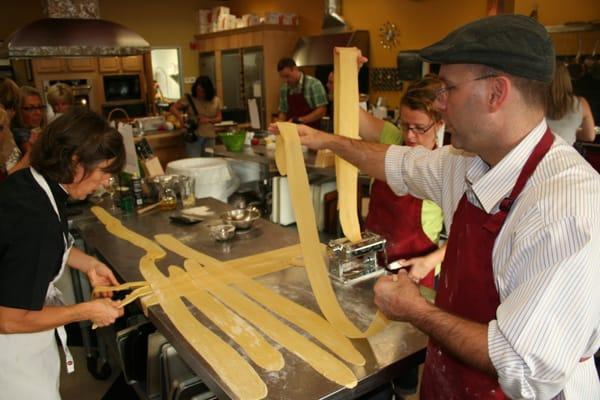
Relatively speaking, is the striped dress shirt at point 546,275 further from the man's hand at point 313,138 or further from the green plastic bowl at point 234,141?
the green plastic bowl at point 234,141

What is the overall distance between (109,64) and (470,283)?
26.6ft

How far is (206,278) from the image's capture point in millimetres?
1745

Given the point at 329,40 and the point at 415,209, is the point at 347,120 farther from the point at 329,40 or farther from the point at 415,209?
the point at 329,40

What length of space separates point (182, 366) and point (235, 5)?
8880mm

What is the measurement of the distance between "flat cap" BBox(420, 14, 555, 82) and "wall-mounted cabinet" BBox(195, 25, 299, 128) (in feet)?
21.0

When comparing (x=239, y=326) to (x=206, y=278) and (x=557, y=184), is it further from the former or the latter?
(x=557, y=184)

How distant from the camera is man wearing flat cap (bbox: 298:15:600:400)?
846mm

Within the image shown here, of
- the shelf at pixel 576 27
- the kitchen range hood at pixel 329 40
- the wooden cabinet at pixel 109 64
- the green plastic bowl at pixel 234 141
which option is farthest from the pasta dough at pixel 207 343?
the wooden cabinet at pixel 109 64

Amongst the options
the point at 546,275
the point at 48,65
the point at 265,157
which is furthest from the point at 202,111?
the point at 546,275

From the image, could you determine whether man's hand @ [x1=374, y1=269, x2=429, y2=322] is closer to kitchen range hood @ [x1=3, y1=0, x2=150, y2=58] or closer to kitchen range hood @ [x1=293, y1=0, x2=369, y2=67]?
kitchen range hood @ [x1=3, y1=0, x2=150, y2=58]

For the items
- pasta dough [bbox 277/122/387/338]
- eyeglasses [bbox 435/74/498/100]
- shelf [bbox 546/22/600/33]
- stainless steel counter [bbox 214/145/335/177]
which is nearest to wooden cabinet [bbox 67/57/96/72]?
stainless steel counter [bbox 214/145/335/177]

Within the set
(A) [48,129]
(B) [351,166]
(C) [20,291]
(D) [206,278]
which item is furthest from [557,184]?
(A) [48,129]

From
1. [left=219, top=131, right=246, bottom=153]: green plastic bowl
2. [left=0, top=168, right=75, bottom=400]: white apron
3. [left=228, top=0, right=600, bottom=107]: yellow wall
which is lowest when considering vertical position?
[left=0, top=168, right=75, bottom=400]: white apron

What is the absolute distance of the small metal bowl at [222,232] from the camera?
2150 mm
